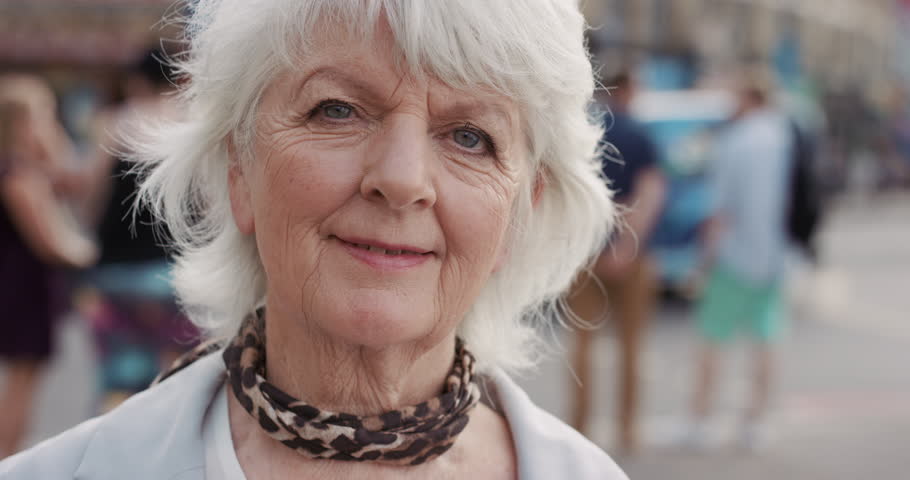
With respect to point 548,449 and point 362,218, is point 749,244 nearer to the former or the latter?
point 548,449

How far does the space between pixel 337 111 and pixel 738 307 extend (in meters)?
4.95

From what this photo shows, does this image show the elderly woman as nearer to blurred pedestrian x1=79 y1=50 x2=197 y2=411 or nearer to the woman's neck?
the woman's neck

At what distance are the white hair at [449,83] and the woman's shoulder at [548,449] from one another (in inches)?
6.2

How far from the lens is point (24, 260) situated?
5.01m

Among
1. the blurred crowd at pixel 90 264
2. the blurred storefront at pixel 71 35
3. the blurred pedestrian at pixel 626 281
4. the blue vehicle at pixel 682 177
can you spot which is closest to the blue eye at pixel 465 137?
the blurred crowd at pixel 90 264

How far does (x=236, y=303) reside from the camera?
2010 mm

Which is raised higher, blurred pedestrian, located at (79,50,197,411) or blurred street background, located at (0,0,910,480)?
blurred pedestrian, located at (79,50,197,411)

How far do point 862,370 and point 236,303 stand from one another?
722cm

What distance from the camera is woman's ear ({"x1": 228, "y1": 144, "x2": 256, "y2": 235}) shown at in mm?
1798

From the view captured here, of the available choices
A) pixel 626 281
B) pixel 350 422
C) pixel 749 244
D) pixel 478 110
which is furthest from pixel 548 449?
pixel 749 244

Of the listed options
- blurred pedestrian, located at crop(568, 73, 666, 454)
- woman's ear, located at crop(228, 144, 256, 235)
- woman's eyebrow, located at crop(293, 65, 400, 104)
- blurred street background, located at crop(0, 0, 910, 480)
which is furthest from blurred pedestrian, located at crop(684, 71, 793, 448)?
woman's eyebrow, located at crop(293, 65, 400, 104)

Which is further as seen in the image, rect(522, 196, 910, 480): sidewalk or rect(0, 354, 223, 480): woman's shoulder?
rect(522, 196, 910, 480): sidewalk

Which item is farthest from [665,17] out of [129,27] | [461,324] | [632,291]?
[461,324]

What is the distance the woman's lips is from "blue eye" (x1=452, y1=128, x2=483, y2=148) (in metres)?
0.19
